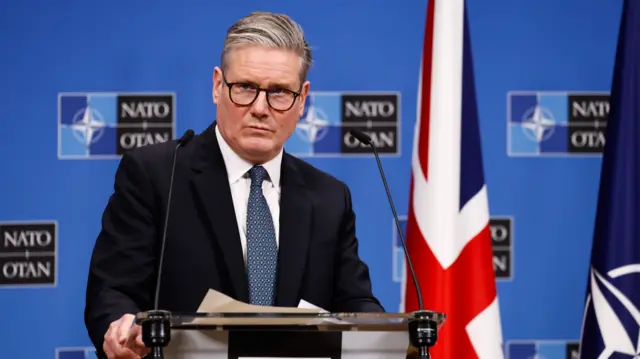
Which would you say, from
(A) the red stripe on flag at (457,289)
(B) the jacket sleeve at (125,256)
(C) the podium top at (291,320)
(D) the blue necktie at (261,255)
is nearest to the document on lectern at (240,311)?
(C) the podium top at (291,320)

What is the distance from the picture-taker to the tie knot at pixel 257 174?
2324mm

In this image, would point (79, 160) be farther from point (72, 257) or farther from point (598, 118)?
point (598, 118)

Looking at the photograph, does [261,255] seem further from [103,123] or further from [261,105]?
[103,123]

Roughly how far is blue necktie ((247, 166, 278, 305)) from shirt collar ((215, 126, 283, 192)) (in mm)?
96

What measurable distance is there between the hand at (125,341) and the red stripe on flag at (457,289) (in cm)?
161

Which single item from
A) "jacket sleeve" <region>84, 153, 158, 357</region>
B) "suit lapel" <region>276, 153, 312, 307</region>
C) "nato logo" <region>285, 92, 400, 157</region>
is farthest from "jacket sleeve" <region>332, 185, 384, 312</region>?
"nato logo" <region>285, 92, 400, 157</region>

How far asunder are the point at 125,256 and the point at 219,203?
0.84 feet

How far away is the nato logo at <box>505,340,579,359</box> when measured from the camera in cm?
361

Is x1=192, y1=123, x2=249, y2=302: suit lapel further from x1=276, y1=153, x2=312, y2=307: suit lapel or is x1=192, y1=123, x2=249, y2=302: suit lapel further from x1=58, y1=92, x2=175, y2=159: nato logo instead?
x1=58, y1=92, x2=175, y2=159: nato logo

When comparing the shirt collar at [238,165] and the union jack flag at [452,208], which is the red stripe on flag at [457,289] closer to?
the union jack flag at [452,208]

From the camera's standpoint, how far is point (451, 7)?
334 centimetres

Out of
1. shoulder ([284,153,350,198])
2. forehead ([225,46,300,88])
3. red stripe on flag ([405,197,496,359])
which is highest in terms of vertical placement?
forehead ([225,46,300,88])

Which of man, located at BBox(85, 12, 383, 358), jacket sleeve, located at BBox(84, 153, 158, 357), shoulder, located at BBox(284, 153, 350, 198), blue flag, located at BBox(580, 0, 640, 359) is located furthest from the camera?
blue flag, located at BBox(580, 0, 640, 359)

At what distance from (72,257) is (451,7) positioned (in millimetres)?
1634
